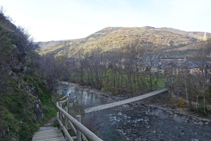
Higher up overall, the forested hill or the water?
the forested hill

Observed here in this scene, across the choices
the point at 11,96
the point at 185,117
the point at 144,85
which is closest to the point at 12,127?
the point at 11,96

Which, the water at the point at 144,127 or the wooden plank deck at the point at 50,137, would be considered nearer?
the wooden plank deck at the point at 50,137

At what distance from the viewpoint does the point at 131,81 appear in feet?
83.7

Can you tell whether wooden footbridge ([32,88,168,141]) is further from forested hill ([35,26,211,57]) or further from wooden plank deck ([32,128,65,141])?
forested hill ([35,26,211,57])

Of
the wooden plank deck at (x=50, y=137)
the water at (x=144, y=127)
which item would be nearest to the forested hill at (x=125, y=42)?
the water at (x=144, y=127)

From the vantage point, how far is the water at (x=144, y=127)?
32.8ft

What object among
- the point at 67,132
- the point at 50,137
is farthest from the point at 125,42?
the point at 67,132

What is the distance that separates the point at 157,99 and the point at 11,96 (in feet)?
59.0

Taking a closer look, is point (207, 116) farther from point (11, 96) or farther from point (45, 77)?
point (11, 96)

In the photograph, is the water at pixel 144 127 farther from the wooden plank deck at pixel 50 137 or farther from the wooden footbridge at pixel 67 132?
the wooden plank deck at pixel 50 137

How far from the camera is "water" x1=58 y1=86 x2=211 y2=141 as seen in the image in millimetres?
9992

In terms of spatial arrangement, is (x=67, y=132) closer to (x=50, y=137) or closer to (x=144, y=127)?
(x=50, y=137)

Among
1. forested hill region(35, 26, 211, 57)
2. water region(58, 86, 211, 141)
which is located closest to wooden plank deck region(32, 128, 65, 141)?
water region(58, 86, 211, 141)

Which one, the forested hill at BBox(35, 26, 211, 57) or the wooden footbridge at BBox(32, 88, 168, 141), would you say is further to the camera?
the forested hill at BBox(35, 26, 211, 57)
